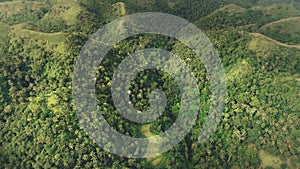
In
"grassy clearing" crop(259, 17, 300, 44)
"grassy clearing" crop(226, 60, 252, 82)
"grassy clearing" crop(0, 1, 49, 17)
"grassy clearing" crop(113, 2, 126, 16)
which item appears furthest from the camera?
"grassy clearing" crop(113, 2, 126, 16)

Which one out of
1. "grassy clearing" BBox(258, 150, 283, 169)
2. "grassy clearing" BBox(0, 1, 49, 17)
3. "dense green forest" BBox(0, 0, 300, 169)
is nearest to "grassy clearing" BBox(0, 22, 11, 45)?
"dense green forest" BBox(0, 0, 300, 169)

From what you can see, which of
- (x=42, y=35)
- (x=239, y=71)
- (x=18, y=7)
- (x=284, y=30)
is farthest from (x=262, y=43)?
(x=18, y=7)

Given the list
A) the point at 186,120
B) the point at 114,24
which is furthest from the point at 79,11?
the point at 186,120

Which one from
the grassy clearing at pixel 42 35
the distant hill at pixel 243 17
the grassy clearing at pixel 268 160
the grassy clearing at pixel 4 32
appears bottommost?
the grassy clearing at pixel 268 160

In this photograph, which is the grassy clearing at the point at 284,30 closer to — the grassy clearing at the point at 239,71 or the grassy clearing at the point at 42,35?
the grassy clearing at the point at 239,71

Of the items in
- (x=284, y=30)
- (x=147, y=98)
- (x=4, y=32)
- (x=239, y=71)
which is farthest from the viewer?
(x=284, y=30)

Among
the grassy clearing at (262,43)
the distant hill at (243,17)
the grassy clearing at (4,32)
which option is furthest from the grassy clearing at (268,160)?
the grassy clearing at (4,32)

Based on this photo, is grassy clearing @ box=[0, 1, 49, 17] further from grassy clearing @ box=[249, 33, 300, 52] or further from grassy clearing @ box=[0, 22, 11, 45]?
grassy clearing @ box=[249, 33, 300, 52]

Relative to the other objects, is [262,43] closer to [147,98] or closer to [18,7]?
[147,98]
